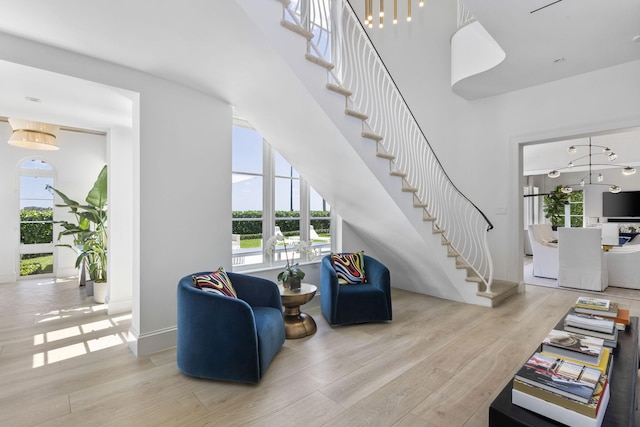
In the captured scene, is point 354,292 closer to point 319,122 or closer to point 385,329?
point 385,329

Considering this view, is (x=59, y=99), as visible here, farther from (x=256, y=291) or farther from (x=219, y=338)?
(x=219, y=338)

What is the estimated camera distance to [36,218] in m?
6.04

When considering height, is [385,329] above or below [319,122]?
below

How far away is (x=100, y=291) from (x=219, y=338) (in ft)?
10.2

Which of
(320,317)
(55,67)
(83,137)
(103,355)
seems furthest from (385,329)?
(83,137)

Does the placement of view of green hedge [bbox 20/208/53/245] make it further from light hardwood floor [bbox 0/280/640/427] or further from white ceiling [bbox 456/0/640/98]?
white ceiling [bbox 456/0/640/98]

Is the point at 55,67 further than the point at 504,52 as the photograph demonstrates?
No

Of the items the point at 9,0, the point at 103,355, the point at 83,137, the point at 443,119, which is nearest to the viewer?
the point at 9,0

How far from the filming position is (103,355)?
2.76m

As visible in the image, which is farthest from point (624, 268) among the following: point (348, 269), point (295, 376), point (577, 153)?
point (295, 376)

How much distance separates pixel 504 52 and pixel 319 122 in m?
2.59

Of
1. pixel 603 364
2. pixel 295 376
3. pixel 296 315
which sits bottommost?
pixel 295 376

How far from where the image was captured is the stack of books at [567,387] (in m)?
1.20

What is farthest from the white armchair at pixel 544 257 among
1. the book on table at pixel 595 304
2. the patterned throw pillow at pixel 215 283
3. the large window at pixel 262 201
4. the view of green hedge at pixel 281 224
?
the patterned throw pillow at pixel 215 283
